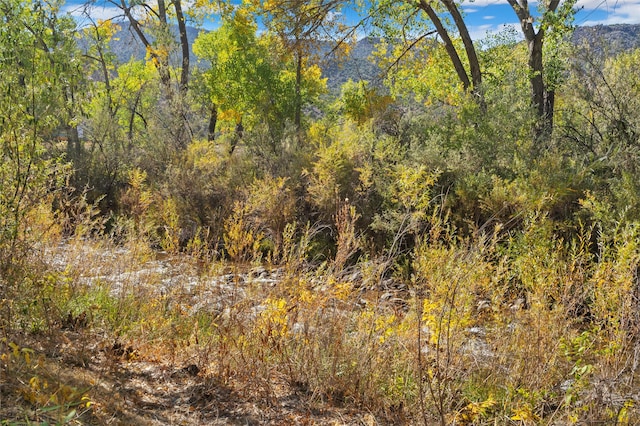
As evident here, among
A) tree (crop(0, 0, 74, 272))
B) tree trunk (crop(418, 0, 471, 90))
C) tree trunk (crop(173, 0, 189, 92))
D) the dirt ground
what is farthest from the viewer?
tree trunk (crop(173, 0, 189, 92))

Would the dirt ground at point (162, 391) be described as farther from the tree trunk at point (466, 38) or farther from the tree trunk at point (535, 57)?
the tree trunk at point (466, 38)

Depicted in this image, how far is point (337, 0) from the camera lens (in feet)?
36.1

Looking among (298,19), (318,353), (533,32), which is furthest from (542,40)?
A: (318,353)

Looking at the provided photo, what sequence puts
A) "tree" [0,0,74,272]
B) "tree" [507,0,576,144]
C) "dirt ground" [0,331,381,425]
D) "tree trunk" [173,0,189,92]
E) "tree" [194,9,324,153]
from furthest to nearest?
"tree trunk" [173,0,189,92] → "tree" [194,9,324,153] → "tree" [507,0,576,144] → "tree" [0,0,74,272] → "dirt ground" [0,331,381,425]

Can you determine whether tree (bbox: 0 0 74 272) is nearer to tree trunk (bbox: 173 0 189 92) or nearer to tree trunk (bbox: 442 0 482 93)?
tree trunk (bbox: 442 0 482 93)

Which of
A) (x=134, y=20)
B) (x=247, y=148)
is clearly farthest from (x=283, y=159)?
(x=134, y=20)

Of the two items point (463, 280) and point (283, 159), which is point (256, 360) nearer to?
point (463, 280)

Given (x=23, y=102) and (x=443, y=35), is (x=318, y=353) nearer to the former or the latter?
(x=23, y=102)

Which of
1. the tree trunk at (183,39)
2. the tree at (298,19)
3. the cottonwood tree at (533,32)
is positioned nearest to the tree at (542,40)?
the cottonwood tree at (533,32)

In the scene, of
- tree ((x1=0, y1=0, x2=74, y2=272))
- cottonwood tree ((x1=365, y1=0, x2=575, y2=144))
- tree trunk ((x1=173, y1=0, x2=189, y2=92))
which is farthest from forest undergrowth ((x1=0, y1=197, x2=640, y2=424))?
tree trunk ((x1=173, y1=0, x2=189, y2=92))

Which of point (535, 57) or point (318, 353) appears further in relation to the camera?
point (535, 57)

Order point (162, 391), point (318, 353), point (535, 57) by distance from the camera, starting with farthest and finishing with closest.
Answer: point (535, 57) < point (318, 353) < point (162, 391)

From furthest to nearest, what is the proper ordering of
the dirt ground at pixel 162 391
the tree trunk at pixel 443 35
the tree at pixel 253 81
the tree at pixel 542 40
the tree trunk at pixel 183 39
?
the tree trunk at pixel 183 39, the tree at pixel 253 81, the tree trunk at pixel 443 35, the tree at pixel 542 40, the dirt ground at pixel 162 391

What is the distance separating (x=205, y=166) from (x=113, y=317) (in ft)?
23.3
